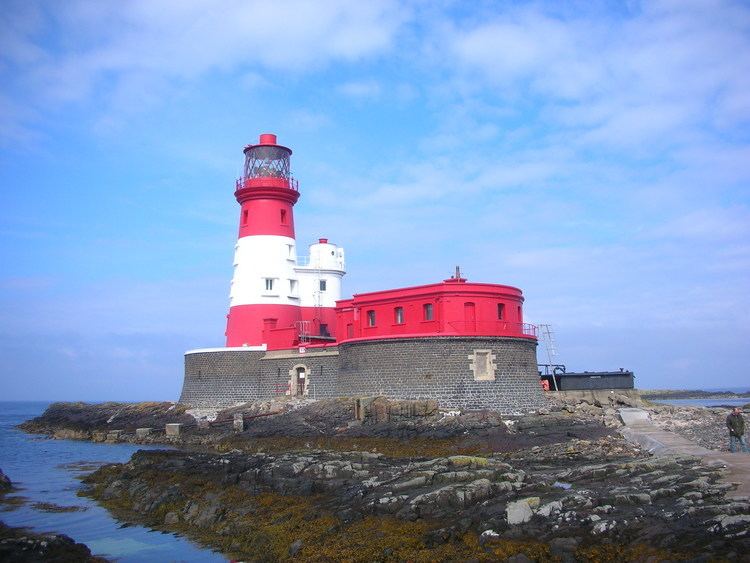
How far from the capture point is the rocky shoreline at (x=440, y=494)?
28.0 feet

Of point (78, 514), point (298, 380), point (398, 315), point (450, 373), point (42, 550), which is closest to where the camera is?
point (42, 550)

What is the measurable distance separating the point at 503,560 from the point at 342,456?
8930mm

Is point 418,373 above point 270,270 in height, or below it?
below

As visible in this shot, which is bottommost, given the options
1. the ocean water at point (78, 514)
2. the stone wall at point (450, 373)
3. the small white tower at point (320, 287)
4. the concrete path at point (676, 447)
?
the ocean water at point (78, 514)

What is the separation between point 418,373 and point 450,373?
1145 millimetres

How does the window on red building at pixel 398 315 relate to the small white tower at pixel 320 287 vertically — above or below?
below

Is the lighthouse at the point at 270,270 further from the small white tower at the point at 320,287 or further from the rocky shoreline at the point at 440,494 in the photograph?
the rocky shoreline at the point at 440,494

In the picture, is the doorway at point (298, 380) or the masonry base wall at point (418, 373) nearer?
the masonry base wall at point (418, 373)

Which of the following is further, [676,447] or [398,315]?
[398,315]

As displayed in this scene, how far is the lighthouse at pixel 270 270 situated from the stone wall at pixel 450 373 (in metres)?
5.93

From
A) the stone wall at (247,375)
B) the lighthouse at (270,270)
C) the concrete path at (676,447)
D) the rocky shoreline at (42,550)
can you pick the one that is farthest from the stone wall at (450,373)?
the rocky shoreline at (42,550)

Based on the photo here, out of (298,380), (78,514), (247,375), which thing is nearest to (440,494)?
(78,514)

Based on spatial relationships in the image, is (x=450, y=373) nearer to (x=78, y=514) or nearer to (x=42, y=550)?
(x=78, y=514)

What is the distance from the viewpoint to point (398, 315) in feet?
83.8
